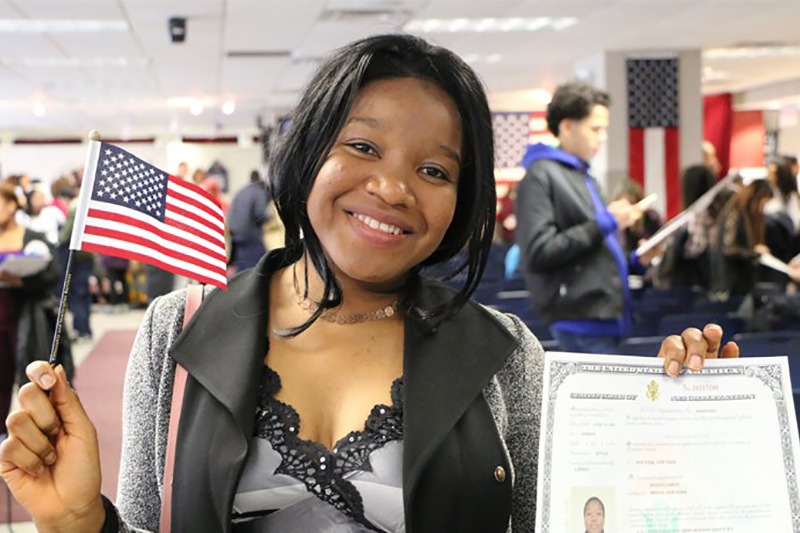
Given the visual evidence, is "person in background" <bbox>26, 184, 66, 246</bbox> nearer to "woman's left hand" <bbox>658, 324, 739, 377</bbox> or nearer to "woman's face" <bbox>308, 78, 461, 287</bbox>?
"woman's face" <bbox>308, 78, 461, 287</bbox>

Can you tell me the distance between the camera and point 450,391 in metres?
1.64

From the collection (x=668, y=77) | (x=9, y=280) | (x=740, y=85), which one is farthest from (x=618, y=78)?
(x=9, y=280)

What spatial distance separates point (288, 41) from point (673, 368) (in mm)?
11831

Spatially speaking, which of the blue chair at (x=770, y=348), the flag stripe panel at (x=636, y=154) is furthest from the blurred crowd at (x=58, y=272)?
the flag stripe panel at (x=636, y=154)

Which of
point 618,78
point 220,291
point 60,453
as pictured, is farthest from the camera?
point 618,78

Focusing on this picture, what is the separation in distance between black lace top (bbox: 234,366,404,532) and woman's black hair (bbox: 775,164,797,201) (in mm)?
7973

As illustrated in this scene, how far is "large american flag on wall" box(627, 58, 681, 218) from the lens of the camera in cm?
1464

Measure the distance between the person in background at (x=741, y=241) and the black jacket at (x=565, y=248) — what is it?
10.2 feet

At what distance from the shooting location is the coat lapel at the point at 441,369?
1.56 m

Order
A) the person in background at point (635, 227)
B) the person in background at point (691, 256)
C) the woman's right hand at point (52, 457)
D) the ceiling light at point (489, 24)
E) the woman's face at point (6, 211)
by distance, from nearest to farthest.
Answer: the woman's right hand at point (52, 457) < the woman's face at point (6, 211) < the person in background at point (691, 256) < the person in background at point (635, 227) < the ceiling light at point (489, 24)

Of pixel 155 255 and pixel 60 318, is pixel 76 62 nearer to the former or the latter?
pixel 155 255

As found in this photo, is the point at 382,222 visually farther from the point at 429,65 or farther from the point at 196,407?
the point at 196,407

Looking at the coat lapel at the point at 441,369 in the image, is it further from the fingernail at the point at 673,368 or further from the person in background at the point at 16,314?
the person in background at the point at 16,314

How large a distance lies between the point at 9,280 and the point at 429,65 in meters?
5.37
